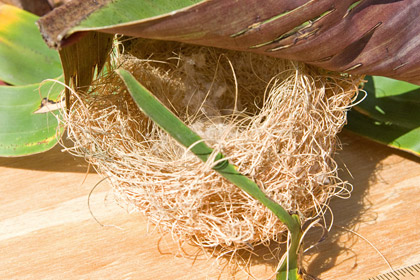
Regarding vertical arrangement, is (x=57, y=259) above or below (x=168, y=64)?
below

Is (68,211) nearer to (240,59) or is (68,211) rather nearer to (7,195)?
(7,195)

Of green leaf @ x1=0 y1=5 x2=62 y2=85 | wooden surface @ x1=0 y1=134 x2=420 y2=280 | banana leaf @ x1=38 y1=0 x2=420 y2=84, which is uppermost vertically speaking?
banana leaf @ x1=38 y1=0 x2=420 y2=84

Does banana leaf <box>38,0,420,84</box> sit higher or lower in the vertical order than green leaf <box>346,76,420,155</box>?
higher

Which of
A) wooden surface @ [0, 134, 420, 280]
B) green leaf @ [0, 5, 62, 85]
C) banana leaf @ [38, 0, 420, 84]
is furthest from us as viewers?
green leaf @ [0, 5, 62, 85]

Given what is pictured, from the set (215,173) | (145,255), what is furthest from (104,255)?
(215,173)

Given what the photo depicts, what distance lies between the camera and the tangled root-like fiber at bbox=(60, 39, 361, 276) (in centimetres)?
35

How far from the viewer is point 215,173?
338 millimetres

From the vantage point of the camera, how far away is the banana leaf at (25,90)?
49cm

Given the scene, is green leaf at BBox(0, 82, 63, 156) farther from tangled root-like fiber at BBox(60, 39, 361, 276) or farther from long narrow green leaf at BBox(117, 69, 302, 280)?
long narrow green leaf at BBox(117, 69, 302, 280)

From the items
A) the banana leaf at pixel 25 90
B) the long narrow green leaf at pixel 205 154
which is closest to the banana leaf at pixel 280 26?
the long narrow green leaf at pixel 205 154

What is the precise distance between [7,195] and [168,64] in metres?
0.20

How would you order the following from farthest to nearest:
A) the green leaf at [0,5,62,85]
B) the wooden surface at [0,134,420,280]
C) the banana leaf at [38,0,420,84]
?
the green leaf at [0,5,62,85], the wooden surface at [0,134,420,280], the banana leaf at [38,0,420,84]

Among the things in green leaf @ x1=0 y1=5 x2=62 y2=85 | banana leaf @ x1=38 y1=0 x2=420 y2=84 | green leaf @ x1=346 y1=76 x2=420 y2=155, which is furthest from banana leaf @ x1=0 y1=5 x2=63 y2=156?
green leaf @ x1=346 y1=76 x2=420 y2=155

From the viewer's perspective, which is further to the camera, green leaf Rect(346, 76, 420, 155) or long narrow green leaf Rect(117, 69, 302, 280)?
green leaf Rect(346, 76, 420, 155)
